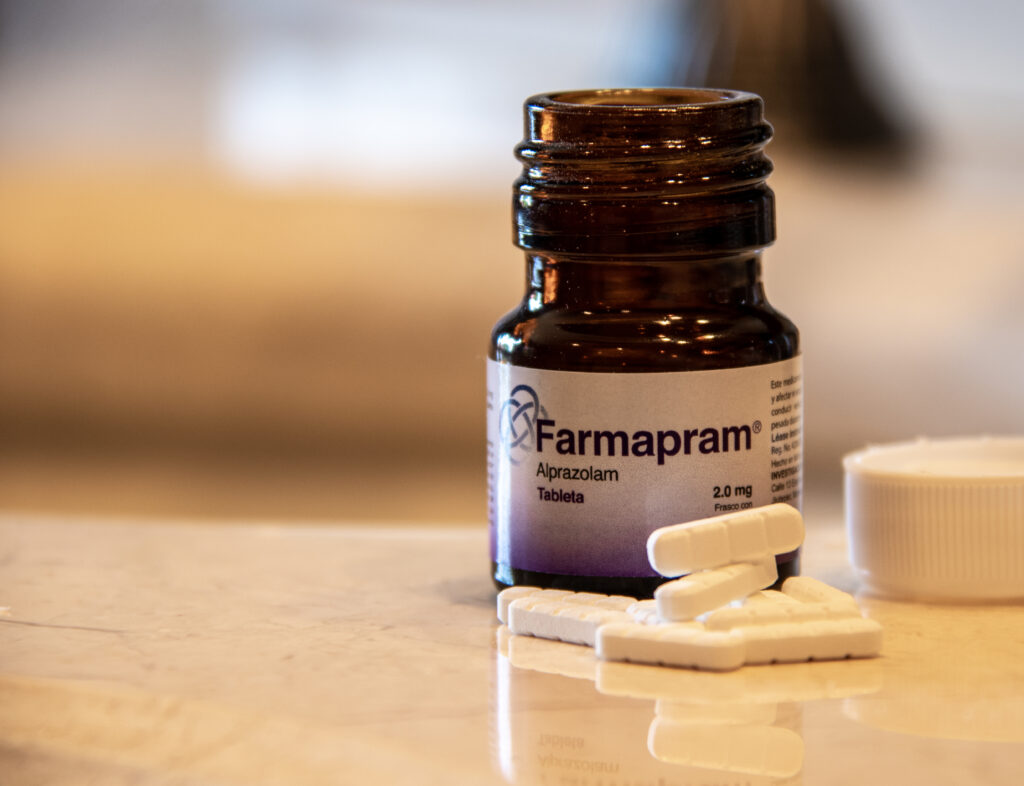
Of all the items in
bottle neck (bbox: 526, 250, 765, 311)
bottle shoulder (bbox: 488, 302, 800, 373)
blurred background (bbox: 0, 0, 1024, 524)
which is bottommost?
blurred background (bbox: 0, 0, 1024, 524)

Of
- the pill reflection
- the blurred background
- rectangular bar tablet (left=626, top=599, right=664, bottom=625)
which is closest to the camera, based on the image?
the pill reflection

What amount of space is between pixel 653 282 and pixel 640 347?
3cm

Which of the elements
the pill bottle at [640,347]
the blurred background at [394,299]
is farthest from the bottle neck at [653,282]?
the blurred background at [394,299]

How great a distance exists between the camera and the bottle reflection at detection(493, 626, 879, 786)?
471 mm

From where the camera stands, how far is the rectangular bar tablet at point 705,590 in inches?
22.0

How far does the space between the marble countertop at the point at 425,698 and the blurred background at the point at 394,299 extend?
2.64 ft

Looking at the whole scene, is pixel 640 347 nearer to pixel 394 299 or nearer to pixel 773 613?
pixel 773 613

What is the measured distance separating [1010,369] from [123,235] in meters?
0.93

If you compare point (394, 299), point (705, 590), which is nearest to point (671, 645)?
point (705, 590)

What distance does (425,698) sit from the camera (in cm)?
53

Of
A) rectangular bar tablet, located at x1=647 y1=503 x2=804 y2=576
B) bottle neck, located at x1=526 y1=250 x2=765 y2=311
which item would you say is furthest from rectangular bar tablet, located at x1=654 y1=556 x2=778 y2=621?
bottle neck, located at x1=526 y1=250 x2=765 y2=311

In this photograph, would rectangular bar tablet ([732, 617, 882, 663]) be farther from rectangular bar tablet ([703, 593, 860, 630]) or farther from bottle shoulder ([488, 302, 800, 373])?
bottle shoulder ([488, 302, 800, 373])

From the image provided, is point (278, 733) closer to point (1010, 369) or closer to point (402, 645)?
point (402, 645)

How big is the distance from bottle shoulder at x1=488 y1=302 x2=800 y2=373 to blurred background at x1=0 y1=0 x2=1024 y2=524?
2.61ft
